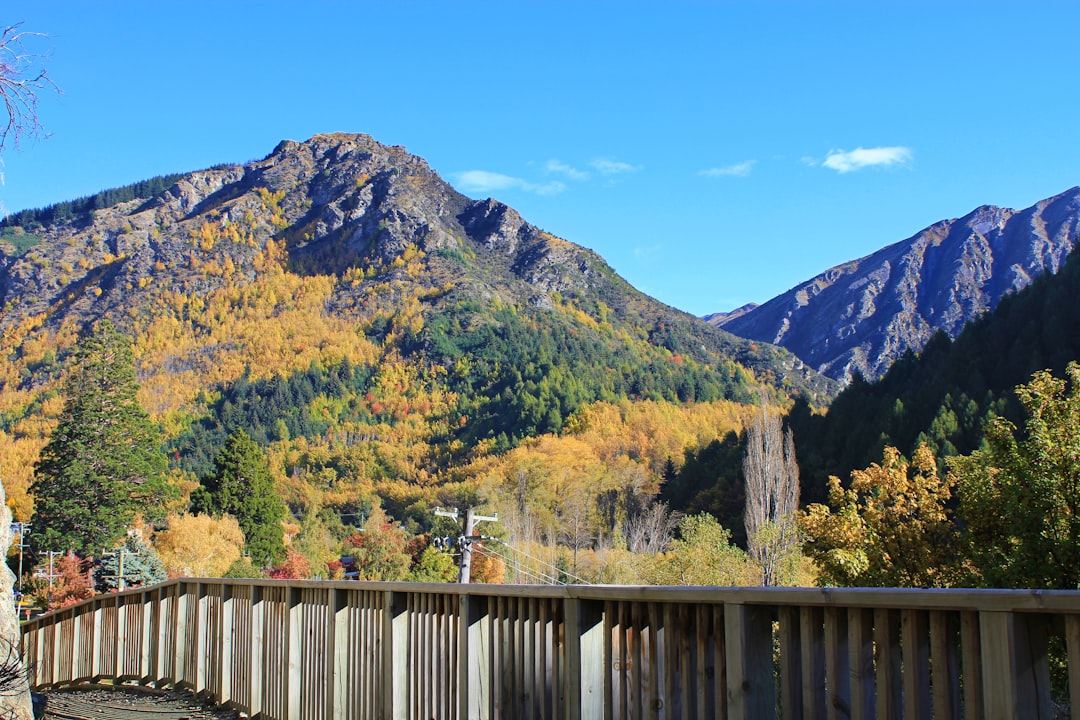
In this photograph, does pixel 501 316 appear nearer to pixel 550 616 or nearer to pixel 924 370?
pixel 924 370

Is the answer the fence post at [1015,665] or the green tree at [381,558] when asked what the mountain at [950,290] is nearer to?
the green tree at [381,558]

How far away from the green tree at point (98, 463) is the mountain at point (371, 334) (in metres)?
51.5

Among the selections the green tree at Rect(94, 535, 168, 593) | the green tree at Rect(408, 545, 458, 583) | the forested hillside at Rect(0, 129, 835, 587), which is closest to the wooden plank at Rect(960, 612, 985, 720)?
the green tree at Rect(94, 535, 168, 593)

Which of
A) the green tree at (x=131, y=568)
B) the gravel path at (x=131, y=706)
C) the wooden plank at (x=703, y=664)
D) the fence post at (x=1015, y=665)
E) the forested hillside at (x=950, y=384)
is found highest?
the forested hillside at (x=950, y=384)

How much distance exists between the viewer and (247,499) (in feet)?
196

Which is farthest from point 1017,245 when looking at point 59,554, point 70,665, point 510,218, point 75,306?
point 70,665

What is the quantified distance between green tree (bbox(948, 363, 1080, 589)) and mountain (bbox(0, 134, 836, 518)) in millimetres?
88522

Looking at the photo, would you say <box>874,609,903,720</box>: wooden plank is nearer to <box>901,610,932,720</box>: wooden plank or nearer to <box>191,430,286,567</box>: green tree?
<box>901,610,932,720</box>: wooden plank

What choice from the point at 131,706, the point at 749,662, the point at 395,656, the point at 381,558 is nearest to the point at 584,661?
the point at 749,662

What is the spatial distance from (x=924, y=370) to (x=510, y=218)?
126 metres

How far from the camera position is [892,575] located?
60.2 feet

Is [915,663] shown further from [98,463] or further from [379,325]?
[379,325]

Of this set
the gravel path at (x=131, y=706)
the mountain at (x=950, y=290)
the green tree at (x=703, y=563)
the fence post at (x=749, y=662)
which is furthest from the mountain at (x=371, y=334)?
the fence post at (x=749, y=662)

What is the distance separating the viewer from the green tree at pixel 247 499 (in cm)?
5850
